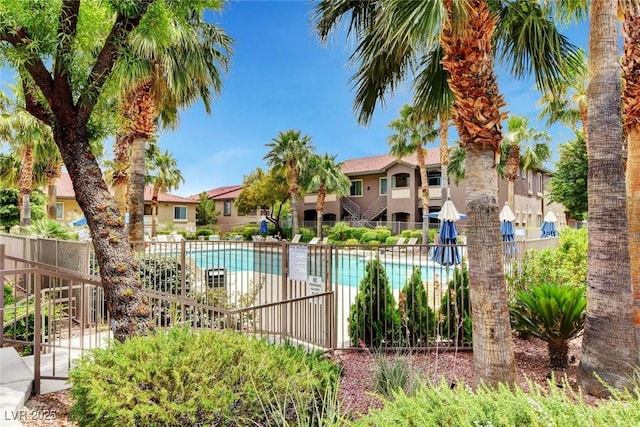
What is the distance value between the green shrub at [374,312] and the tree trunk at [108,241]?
369 centimetres

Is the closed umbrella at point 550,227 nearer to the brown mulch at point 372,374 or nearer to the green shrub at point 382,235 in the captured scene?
the green shrub at point 382,235

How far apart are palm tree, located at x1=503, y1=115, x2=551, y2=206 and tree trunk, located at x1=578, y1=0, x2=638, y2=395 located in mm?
22684

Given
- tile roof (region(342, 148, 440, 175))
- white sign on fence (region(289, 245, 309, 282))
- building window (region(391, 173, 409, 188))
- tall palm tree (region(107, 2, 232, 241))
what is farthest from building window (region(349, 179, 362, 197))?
white sign on fence (region(289, 245, 309, 282))

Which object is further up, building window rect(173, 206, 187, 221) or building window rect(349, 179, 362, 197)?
building window rect(349, 179, 362, 197)

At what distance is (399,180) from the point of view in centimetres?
3628

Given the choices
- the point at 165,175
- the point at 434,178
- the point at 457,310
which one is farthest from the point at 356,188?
the point at 457,310

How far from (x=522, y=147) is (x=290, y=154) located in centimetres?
1808

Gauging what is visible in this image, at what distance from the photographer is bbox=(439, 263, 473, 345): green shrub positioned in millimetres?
6857

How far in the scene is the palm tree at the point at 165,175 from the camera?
35.9 metres

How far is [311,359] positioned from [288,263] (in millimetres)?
3988

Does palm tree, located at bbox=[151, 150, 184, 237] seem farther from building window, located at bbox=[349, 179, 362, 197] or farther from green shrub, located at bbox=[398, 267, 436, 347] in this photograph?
green shrub, located at bbox=[398, 267, 436, 347]

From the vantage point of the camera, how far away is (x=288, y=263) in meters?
7.50

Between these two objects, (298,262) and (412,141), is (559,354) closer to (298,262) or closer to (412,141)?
(298,262)

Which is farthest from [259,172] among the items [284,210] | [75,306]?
[75,306]
